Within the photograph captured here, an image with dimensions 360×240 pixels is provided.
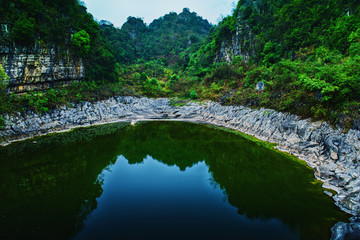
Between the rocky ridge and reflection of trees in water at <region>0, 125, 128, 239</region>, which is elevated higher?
the rocky ridge

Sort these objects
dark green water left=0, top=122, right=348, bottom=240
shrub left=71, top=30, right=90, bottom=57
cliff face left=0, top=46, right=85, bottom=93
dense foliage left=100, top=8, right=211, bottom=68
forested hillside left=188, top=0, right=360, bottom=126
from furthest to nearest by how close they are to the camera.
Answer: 1. dense foliage left=100, top=8, right=211, bottom=68
2. shrub left=71, top=30, right=90, bottom=57
3. cliff face left=0, top=46, right=85, bottom=93
4. forested hillside left=188, top=0, right=360, bottom=126
5. dark green water left=0, top=122, right=348, bottom=240

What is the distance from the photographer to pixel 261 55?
32.4m

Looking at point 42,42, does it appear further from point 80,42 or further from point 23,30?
point 80,42

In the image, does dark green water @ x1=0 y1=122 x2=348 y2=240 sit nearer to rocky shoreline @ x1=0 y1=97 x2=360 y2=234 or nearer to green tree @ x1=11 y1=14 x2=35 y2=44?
rocky shoreline @ x1=0 y1=97 x2=360 y2=234

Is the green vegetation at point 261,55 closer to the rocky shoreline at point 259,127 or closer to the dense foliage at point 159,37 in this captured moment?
the rocky shoreline at point 259,127

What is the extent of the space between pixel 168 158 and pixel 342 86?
43.3 feet

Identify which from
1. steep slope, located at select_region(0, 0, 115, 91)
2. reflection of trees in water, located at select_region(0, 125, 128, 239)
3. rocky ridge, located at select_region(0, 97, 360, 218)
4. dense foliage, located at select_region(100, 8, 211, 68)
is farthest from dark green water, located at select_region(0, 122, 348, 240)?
dense foliage, located at select_region(100, 8, 211, 68)

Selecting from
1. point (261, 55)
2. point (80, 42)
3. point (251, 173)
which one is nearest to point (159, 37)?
point (80, 42)

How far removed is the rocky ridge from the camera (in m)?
9.54

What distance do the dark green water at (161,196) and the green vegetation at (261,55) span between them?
18.6ft

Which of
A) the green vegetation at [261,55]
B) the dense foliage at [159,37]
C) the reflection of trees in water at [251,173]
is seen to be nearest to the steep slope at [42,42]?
the green vegetation at [261,55]

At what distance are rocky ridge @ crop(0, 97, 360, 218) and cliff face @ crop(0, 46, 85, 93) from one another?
179 inches

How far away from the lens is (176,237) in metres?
6.82

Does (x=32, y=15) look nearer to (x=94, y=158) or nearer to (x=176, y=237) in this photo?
(x=94, y=158)
